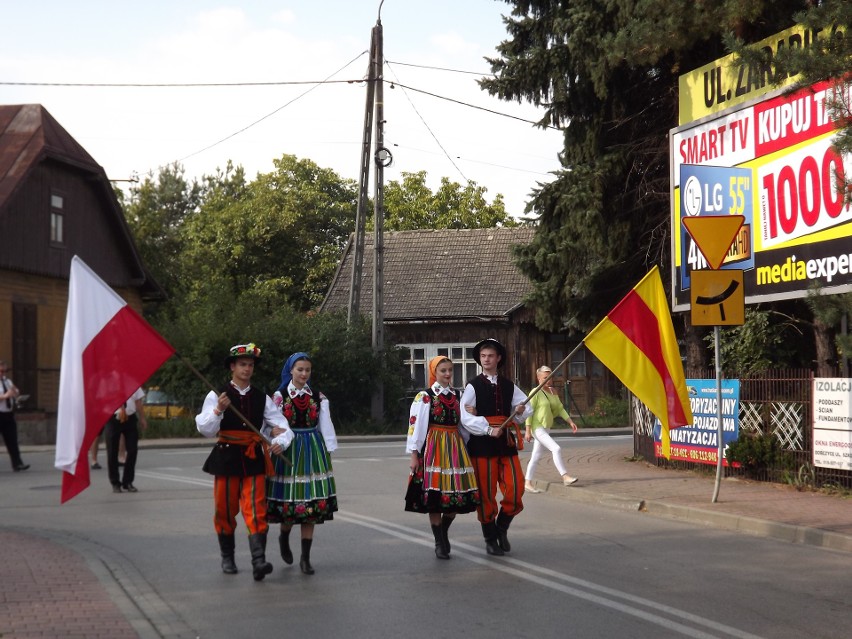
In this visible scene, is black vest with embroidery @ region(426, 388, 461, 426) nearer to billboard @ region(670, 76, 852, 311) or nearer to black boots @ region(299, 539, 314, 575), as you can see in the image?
black boots @ region(299, 539, 314, 575)

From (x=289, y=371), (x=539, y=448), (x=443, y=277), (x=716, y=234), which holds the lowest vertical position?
(x=539, y=448)

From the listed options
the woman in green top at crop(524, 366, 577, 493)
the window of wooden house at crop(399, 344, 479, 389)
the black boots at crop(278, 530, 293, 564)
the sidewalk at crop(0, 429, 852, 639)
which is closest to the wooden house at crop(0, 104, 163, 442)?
the window of wooden house at crop(399, 344, 479, 389)

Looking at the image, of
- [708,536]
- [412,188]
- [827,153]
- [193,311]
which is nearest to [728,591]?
[708,536]

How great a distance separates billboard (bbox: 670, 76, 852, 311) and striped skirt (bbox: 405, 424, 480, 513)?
550 cm

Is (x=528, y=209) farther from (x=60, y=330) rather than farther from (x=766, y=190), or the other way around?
(x=60, y=330)

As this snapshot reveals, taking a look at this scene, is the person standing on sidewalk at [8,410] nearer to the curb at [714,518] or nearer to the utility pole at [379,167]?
the curb at [714,518]

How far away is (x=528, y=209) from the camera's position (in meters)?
21.2

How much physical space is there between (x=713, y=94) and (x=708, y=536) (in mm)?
7710

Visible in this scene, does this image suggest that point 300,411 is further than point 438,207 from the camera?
No

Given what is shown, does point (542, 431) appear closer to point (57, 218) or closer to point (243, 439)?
point (243, 439)

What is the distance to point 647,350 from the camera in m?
11.6

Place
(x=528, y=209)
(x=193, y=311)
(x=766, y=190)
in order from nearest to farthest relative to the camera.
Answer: (x=766, y=190) → (x=528, y=209) → (x=193, y=311)

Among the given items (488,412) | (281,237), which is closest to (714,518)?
(488,412)

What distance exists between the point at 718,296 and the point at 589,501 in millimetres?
3078
